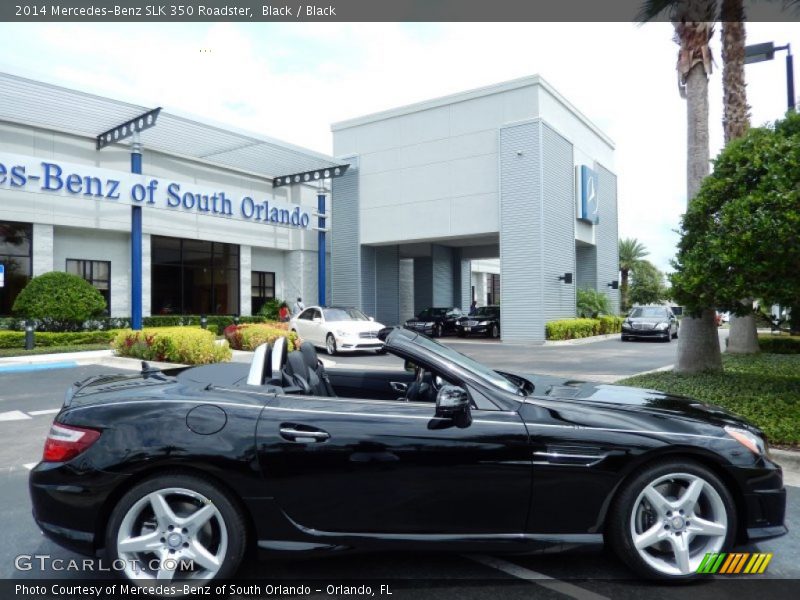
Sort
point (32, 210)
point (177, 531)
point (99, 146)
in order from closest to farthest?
point (177, 531), point (32, 210), point (99, 146)

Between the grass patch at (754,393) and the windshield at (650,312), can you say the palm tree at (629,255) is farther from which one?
the grass patch at (754,393)

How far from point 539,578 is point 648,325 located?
2235 cm

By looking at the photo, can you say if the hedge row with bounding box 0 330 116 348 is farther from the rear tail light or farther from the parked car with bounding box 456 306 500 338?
the rear tail light

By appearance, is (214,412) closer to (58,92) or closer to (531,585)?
(531,585)

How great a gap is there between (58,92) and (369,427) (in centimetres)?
1915

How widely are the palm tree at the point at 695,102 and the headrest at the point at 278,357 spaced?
793 centimetres

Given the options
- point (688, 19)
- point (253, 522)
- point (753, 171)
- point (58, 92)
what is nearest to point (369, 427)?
point (253, 522)

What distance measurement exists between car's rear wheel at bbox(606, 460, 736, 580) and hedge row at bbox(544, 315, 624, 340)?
19685 millimetres

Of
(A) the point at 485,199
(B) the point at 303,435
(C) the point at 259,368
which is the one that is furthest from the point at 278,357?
Result: (A) the point at 485,199

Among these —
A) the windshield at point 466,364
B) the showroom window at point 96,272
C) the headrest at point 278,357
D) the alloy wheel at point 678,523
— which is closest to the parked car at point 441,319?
the showroom window at point 96,272

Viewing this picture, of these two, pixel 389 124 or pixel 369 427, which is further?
pixel 389 124

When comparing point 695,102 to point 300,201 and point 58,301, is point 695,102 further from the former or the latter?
point 300,201

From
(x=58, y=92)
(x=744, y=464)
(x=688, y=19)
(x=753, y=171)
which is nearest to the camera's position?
(x=744, y=464)

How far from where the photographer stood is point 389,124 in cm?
2672
